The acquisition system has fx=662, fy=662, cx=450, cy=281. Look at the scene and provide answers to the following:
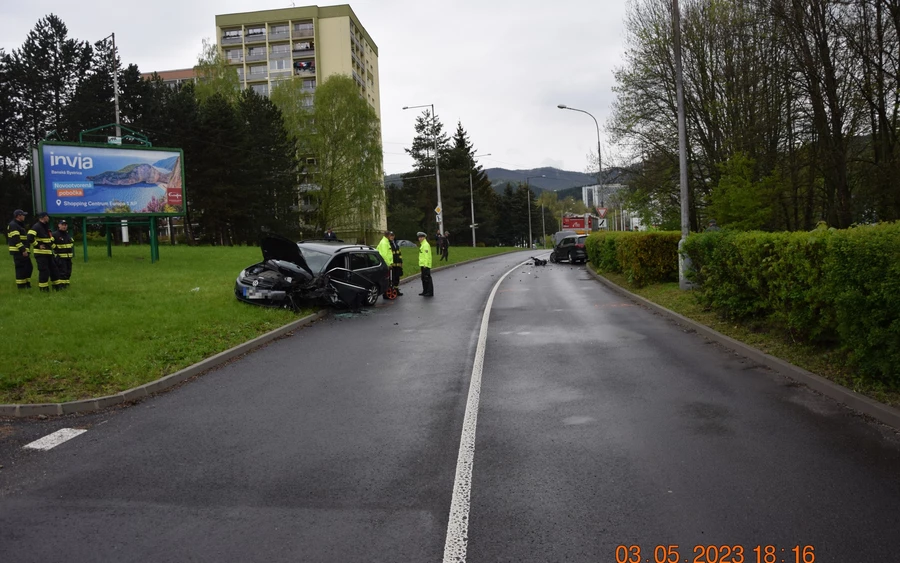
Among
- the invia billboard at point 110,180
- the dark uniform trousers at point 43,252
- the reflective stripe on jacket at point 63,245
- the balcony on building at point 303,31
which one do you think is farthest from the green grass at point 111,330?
the balcony on building at point 303,31

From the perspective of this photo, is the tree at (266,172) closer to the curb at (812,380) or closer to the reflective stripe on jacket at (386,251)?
the reflective stripe on jacket at (386,251)

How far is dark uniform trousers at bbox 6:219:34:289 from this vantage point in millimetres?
14031

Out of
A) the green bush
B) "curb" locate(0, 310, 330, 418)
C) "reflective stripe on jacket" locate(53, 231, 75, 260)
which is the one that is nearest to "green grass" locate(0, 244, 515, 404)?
"curb" locate(0, 310, 330, 418)

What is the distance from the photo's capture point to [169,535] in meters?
3.94

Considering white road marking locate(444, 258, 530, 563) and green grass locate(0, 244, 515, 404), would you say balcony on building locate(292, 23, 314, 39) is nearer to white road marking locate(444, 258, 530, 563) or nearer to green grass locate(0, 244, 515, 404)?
green grass locate(0, 244, 515, 404)

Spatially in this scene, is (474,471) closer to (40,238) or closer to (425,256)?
(40,238)

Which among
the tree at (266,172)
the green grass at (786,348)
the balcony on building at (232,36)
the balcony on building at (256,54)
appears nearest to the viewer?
the green grass at (786,348)

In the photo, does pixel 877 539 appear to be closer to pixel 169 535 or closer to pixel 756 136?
pixel 169 535

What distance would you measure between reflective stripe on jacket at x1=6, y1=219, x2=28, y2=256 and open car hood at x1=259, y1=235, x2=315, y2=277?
16.2ft

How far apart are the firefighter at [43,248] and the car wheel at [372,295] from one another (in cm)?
698

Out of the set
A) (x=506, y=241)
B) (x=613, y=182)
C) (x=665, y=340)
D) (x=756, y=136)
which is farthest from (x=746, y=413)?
(x=506, y=241)

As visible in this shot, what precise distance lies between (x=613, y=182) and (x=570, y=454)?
105 ft

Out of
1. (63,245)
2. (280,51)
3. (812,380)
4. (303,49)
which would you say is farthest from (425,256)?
(280,51)
